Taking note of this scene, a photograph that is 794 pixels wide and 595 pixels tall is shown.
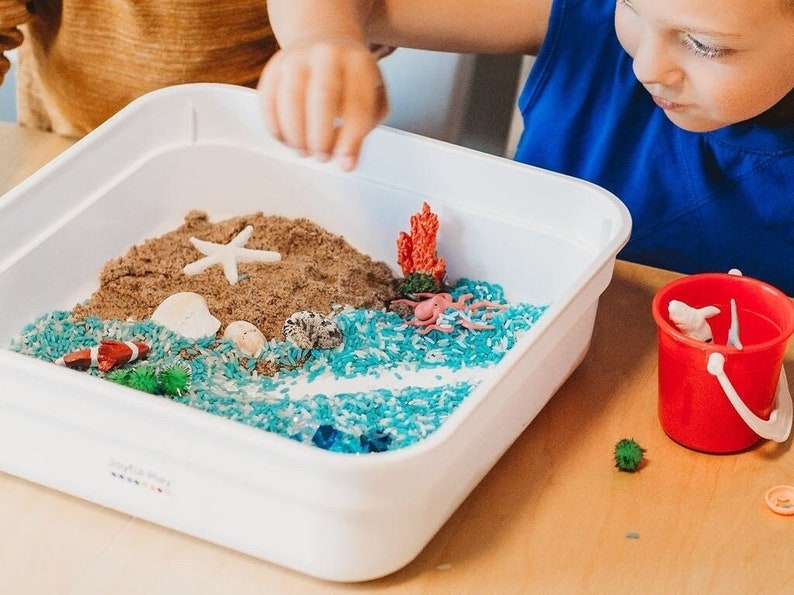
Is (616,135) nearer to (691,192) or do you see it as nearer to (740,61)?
(691,192)

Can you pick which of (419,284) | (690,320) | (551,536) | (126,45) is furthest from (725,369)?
(126,45)

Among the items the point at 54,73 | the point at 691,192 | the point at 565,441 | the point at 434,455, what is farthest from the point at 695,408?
the point at 54,73

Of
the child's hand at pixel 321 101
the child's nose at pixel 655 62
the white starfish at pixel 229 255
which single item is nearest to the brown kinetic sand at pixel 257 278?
the white starfish at pixel 229 255

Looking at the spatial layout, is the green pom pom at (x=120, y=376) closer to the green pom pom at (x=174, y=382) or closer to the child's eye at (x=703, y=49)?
the green pom pom at (x=174, y=382)

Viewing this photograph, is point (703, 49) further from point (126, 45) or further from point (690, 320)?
point (126, 45)

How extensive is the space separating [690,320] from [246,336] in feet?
1.02

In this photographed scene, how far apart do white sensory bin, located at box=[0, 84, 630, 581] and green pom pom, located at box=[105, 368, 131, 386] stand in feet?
0.25

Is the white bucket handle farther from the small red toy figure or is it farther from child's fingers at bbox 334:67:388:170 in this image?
the small red toy figure

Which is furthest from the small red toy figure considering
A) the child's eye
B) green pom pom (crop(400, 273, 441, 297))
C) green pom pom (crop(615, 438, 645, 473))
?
the child's eye

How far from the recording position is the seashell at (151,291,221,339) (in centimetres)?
85

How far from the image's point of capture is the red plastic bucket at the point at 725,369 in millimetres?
738

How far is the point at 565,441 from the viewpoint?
0.79m

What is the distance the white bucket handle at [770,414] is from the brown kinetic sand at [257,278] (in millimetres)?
273

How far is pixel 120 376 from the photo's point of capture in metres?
0.78
